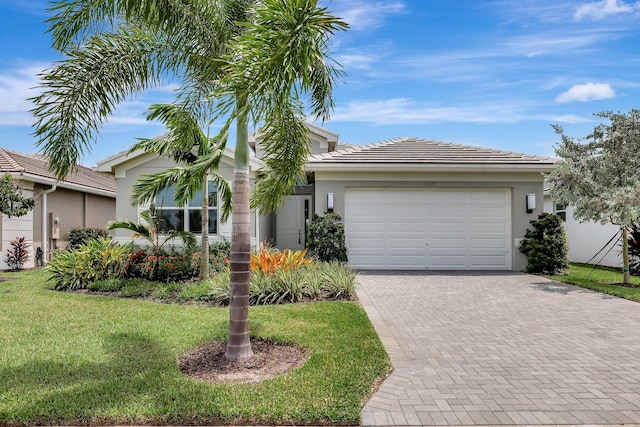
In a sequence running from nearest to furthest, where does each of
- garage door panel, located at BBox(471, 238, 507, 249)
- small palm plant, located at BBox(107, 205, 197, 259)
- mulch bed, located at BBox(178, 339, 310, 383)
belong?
mulch bed, located at BBox(178, 339, 310, 383)
small palm plant, located at BBox(107, 205, 197, 259)
garage door panel, located at BBox(471, 238, 507, 249)

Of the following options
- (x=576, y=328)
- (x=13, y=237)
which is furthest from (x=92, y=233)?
(x=576, y=328)

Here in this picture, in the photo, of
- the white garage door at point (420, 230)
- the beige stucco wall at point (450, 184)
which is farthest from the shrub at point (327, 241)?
Result: the white garage door at point (420, 230)

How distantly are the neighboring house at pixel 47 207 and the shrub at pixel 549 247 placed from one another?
1495 cm

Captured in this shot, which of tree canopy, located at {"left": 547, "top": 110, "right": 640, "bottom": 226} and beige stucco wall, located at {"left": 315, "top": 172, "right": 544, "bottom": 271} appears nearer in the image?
tree canopy, located at {"left": 547, "top": 110, "right": 640, "bottom": 226}

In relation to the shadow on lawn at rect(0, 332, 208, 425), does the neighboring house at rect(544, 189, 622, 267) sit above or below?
above

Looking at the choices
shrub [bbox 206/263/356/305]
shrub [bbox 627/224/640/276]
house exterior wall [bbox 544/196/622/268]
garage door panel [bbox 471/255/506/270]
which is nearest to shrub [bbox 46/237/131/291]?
shrub [bbox 206/263/356/305]

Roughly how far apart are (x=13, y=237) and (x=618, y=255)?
21462 millimetres

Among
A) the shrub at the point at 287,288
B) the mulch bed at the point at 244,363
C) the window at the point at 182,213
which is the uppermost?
the window at the point at 182,213

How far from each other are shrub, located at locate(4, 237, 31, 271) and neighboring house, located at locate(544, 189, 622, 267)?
1893 cm

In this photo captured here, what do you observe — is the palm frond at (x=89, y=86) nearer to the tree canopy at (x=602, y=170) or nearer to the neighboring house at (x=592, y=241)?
the tree canopy at (x=602, y=170)

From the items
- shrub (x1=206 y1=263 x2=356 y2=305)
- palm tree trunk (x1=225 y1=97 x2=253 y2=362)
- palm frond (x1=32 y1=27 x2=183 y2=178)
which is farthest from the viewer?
shrub (x1=206 y1=263 x2=356 y2=305)

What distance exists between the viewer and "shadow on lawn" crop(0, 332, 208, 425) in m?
3.73

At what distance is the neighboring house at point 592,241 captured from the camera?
15.1 m

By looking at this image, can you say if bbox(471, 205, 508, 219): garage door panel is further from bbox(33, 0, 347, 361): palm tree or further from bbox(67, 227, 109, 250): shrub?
bbox(67, 227, 109, 250): shrub
